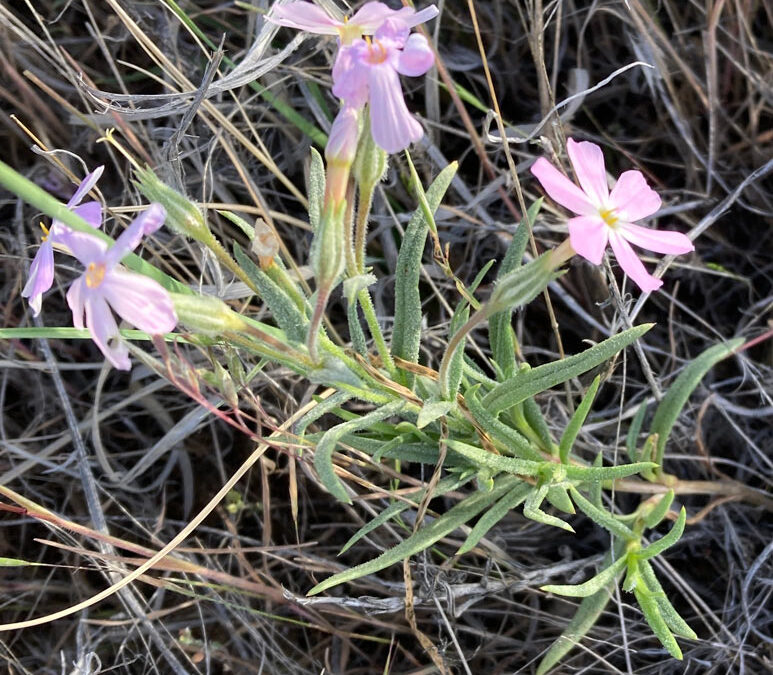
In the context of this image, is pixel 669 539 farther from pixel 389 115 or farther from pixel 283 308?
pixel 389 115

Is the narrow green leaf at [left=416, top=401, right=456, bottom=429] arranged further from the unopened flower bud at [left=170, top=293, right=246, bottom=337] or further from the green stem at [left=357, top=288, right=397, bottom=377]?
the unopened flower bud at [left=170, top=293, right=246, bottom=337]

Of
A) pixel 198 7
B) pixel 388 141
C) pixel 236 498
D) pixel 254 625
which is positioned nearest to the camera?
pixel 388 141

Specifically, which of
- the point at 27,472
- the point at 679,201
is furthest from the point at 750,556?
the point at 27,472

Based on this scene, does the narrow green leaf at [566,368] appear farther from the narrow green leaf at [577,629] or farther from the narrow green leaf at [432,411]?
the narrow green leaf at [577,629]

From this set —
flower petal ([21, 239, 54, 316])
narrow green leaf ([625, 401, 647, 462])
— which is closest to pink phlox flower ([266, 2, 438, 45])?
flower petal ([21, 239, 54, 316])

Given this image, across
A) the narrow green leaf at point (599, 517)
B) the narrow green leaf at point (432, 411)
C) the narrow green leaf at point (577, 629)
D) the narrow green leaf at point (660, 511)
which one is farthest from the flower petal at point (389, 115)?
the narrow green leaf at point (577, 629)

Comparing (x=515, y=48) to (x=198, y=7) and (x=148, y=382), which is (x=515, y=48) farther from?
(x=148, y=382)
